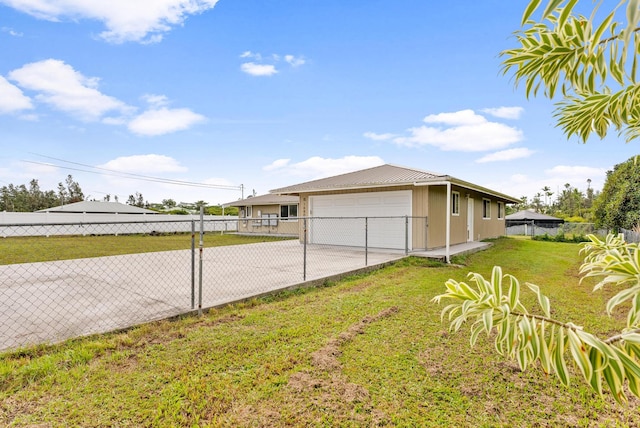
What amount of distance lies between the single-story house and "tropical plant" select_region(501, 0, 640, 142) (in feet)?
22.9

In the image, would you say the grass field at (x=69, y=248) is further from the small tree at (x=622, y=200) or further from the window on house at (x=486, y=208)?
the small tree at (x=622, y=200)

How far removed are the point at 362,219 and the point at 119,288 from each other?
26.7 feet

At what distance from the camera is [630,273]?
1.01 m

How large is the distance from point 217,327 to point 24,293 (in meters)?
4.05

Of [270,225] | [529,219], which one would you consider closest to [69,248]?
[270,225]

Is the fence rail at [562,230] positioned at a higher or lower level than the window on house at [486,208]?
lower

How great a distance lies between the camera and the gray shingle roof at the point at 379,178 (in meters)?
9.74

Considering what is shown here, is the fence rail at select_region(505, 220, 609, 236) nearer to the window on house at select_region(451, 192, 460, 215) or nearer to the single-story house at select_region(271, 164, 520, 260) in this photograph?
the single-story house at select_region(271, 164, 520, 260)

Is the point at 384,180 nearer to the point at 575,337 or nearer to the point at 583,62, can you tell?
the point at 583,62

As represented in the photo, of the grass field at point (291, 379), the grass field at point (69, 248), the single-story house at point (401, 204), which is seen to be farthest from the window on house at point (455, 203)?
the grass field at point (69, 248)

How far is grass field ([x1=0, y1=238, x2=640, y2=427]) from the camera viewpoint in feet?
6.91

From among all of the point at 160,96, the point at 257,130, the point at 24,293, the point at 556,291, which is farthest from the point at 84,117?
the point at 556,291

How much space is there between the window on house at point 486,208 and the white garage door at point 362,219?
744 centimetres

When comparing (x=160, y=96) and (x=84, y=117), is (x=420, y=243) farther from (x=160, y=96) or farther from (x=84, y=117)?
(x=84, y=117)
